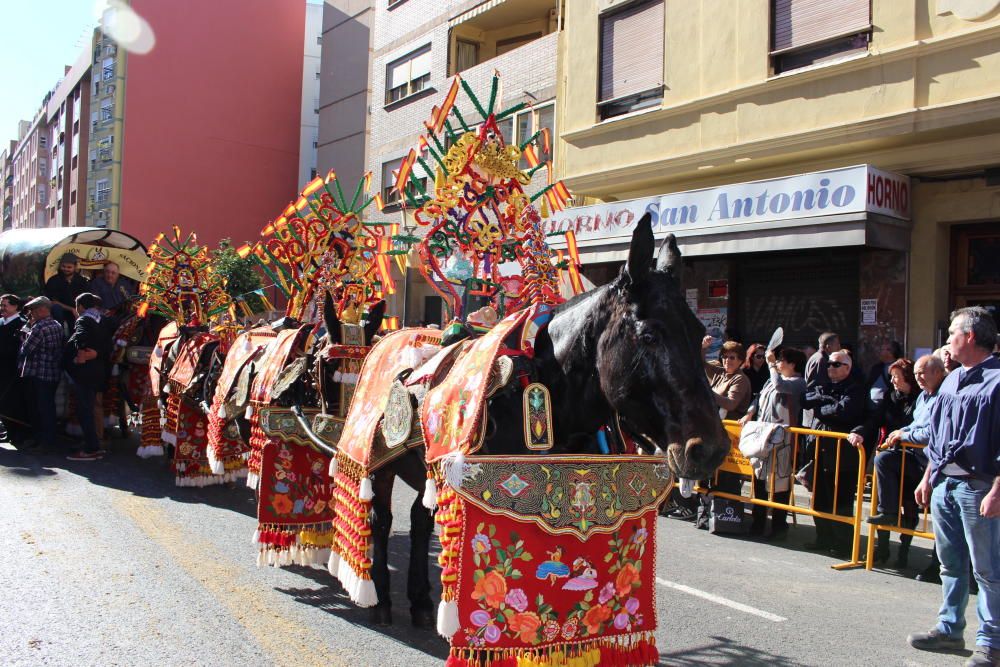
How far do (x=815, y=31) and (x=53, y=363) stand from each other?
10970 mm

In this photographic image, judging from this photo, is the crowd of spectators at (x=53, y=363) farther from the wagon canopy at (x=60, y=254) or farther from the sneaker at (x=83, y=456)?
the wagon canopy at (x=60, y=254)

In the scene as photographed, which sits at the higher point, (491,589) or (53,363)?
(53,363)

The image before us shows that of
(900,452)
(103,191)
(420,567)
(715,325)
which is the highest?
(103,191)

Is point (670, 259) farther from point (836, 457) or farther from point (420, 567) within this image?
point (836, 457)

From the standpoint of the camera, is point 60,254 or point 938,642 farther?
point 60,254

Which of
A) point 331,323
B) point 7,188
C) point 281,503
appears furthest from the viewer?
point 7,188

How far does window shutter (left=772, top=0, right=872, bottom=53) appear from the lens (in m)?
10.5

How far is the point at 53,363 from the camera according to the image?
31.9 ft

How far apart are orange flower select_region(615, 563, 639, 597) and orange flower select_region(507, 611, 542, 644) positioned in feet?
1.17

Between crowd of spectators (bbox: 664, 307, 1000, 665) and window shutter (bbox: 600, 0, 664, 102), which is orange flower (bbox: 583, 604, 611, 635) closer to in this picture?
crowd of spectators (bbox: 664, 307, 1000, 665)

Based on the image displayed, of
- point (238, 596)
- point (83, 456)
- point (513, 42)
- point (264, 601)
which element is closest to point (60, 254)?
point (83, 456)

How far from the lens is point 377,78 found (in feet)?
78.8

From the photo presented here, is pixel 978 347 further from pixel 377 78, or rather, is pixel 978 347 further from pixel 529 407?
pixel 377 78

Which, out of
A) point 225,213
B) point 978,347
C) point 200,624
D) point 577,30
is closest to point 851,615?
point 978,347
